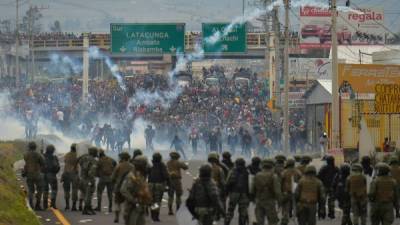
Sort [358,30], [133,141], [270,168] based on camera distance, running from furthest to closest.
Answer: [358,30]
[133,141]
[270,168]

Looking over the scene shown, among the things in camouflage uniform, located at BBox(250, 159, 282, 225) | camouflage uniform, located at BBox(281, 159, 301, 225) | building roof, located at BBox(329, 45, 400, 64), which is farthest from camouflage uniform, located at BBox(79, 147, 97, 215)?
building roof, located at BBox(329, 45, 400, 64)

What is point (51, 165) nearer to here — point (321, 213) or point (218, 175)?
point (218, 175)

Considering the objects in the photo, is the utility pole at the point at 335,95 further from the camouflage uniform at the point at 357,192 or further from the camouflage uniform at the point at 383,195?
the camouflage uniform at the point at 383,195

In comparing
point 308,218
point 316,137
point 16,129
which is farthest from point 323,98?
point 308,218

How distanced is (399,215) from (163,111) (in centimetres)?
3785

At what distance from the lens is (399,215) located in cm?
2391

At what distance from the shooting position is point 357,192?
798 inches

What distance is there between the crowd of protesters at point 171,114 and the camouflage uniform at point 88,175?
22.9 meters

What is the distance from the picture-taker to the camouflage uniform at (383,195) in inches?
757

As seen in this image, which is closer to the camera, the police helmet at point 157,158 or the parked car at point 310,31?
the police helmet at point 157,158

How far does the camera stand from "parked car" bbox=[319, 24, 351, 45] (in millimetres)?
85500

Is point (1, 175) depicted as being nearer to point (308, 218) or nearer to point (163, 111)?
point (308, 218)

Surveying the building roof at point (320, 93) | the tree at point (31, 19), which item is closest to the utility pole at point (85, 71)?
the tree at point (31, 19)

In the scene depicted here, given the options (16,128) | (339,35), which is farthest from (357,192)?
(339,35)
